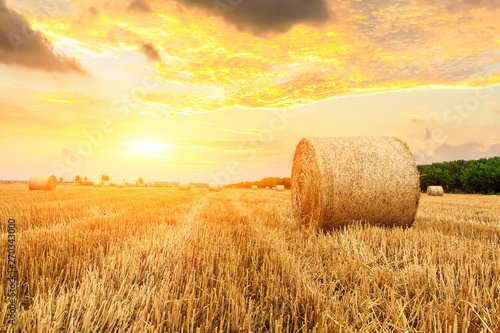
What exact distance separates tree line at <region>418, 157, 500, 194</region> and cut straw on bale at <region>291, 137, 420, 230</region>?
99.2ft

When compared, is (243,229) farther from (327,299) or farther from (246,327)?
(246,327)

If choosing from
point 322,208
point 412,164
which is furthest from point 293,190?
point 412,164

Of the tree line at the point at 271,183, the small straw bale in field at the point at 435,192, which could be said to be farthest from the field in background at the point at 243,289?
the tree line at the point at 271,183

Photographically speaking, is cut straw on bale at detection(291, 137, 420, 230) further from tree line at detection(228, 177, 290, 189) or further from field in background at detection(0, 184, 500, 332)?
tree line at detection(228, 177, 290, 189)

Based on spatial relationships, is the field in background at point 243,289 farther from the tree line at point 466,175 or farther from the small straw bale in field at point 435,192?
the tree line at point 466,175

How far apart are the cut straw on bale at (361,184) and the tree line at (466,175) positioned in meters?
30.2

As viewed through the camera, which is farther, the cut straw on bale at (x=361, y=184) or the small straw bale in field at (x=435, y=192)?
the small straw bale in field at (x=435, y=192)

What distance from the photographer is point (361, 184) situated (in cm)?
653

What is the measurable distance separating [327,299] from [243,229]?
348 cm

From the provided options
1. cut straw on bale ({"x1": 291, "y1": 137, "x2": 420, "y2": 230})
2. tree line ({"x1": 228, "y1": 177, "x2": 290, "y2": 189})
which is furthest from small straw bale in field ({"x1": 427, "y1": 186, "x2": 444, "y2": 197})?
tree line ({"x1": 228, "y1": 177, "x2": 290, "y2": 189})

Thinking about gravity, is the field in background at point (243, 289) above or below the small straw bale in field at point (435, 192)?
above

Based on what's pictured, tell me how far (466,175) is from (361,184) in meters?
42.6

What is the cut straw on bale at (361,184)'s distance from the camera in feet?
21.1

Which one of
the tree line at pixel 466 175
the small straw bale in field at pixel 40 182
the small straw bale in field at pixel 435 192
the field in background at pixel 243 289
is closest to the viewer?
the field in background at pixel 243 289
